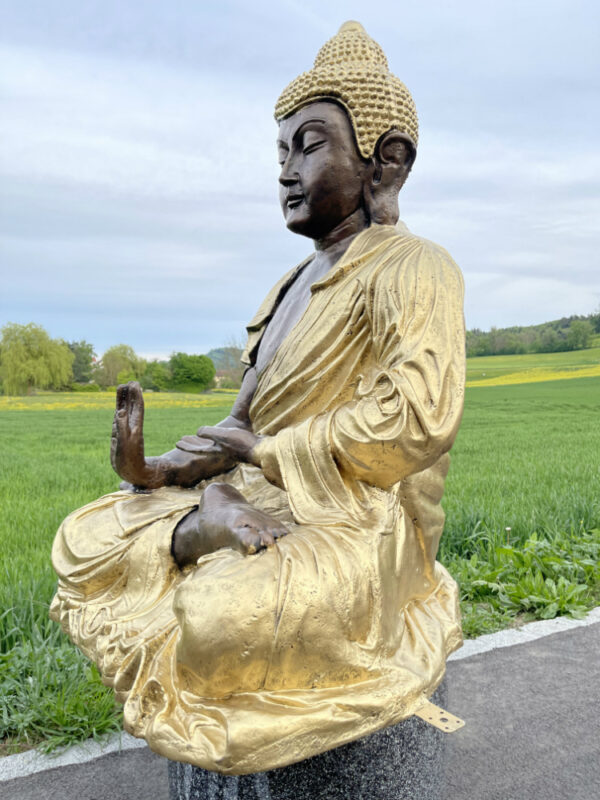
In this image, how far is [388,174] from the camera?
221 cm

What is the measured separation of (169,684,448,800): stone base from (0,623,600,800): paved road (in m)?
0.39

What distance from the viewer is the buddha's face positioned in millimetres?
2117

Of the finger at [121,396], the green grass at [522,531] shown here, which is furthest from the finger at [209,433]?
the green grass at [522,531]

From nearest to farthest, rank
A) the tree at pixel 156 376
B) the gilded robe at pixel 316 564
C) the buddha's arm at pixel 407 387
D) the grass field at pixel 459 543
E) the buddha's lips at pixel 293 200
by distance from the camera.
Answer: the gilded robe at pixel 316 564
the buddha's arm at pixel 407 387
the buddha's lips at pixel 293 200
the grass field at pixel 459 543
the tree at pixel 156 376

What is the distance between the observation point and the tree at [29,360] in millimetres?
25938

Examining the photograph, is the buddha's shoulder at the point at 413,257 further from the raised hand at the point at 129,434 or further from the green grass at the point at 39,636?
the green grass at the point at 39,636

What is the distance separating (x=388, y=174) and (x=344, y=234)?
0.75ft

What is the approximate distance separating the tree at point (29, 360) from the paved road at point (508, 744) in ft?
83.2

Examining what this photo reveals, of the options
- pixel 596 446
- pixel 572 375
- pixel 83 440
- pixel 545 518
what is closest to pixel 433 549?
pixel 545 518

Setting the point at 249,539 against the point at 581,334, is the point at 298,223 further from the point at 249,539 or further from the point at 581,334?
the point at 581,334

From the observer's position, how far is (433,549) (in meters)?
2.20

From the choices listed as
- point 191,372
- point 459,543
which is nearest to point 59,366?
point 191,372

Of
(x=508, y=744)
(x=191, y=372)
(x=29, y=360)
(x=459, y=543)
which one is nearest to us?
(x=508, y=744)

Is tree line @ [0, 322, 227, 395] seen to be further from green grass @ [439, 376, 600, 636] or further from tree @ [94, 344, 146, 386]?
green grass @ [439, 376, 600, 636]
